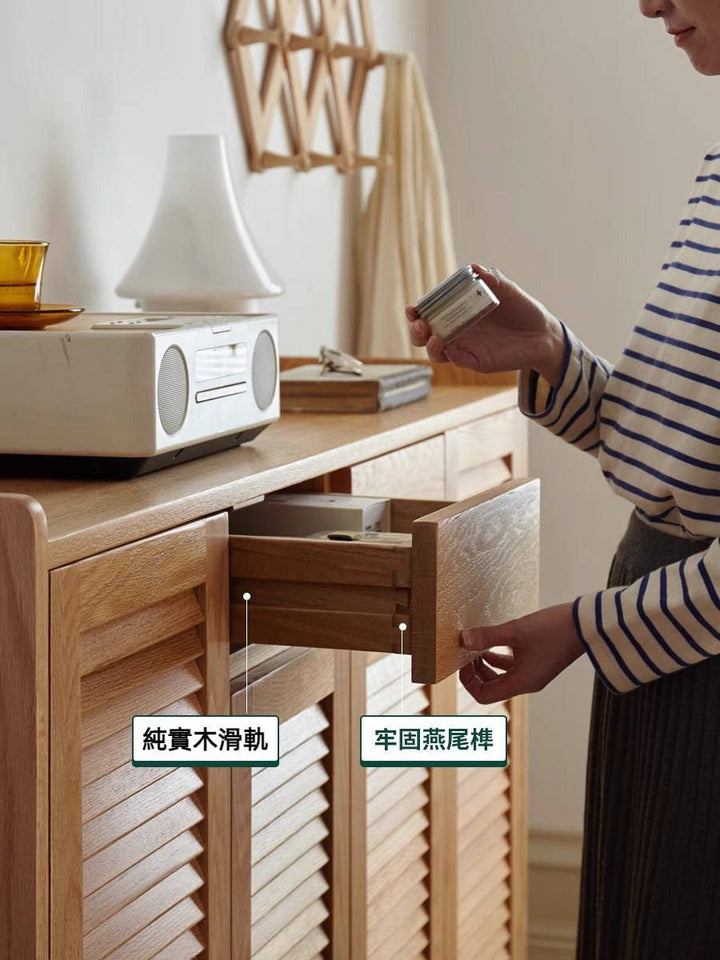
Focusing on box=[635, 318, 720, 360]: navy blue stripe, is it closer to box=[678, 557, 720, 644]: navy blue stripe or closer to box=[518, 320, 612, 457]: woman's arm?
box=[518, 320, 612, 457]: woman's arm

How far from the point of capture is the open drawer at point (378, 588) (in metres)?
1.18

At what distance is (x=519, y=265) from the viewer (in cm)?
305

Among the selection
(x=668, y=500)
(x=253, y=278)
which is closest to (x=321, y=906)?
(x=668, y=500)

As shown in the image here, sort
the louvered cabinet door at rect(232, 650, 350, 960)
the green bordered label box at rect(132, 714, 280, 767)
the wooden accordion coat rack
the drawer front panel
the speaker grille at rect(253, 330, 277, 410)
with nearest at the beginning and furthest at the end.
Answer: the green bordered label box at rect(132, 714, 280, 767) < the louvered cabinet door at rect(232, 650, 350, 960) < the speaker grille at rect(253, 330, 277, 410) < the drawer front panel < the wooden accordion coat rack

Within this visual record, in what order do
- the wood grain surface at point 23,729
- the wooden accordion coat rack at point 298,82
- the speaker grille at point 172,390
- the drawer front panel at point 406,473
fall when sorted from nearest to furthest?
the wood grain surface at point 23,729, the speaker grille at point 172,390, the drawer front panel at point 406,473, the wooden accordion coat rack at point 298,82

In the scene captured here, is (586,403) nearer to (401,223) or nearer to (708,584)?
(708,584)

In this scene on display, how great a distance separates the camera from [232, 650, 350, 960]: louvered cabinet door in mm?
1316

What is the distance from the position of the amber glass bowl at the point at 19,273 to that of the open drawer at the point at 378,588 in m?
0.29

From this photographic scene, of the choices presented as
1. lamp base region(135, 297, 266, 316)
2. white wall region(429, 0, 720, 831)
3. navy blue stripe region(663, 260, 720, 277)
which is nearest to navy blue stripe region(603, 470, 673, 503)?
navy blue stripe region(663, 260, 720, 277)

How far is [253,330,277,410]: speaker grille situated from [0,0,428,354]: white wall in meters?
0.35

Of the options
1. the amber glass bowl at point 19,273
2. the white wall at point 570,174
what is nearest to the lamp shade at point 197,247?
the amber glass bowl at point 19,273

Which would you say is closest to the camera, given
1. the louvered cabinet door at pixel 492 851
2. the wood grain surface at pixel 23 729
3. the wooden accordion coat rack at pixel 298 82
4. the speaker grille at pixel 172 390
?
the wood grain surface at pixel 23 729

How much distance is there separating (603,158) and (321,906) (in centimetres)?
194

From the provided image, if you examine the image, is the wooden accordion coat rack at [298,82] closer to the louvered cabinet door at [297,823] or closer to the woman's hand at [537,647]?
the louvered cabinet door at [297,823]
